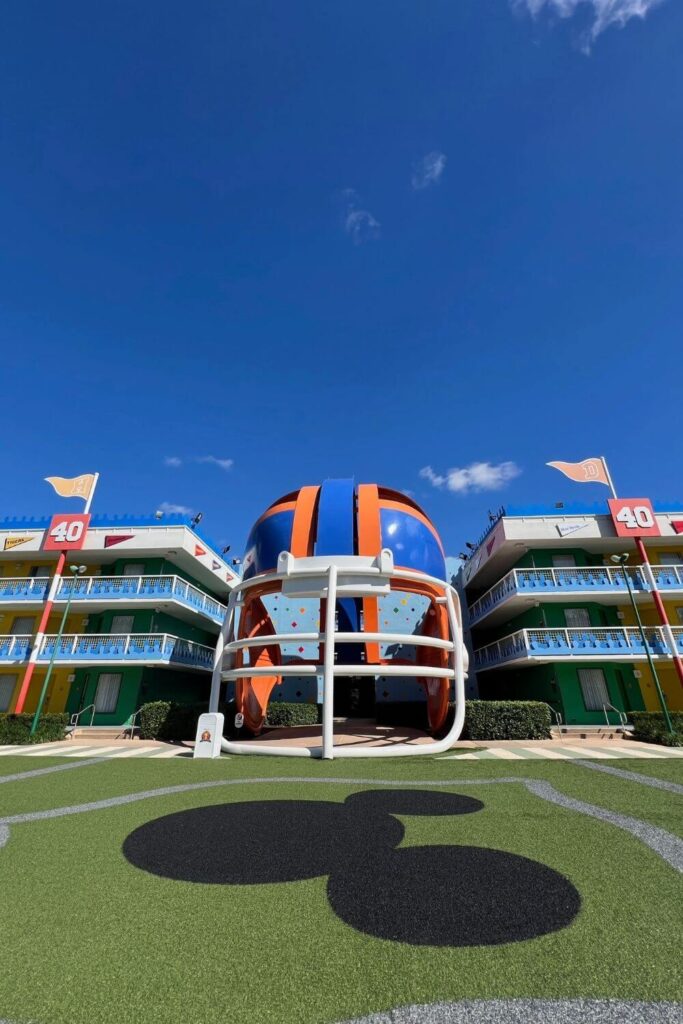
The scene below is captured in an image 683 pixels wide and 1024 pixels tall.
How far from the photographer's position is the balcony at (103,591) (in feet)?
75.0

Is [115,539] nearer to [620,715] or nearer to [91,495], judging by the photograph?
[91,495]

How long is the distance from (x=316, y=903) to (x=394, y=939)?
87 centimetres

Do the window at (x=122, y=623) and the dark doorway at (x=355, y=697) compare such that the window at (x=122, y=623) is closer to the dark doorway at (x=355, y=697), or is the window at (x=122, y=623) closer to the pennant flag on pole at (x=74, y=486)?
the pennant flag on pole at (x=74, y=486)

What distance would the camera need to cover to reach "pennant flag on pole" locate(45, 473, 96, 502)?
82.5 ft

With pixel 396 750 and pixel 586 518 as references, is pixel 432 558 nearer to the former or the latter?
pixel 396 750

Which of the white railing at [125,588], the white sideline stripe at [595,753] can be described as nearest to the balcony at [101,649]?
the white railing at [125,588]

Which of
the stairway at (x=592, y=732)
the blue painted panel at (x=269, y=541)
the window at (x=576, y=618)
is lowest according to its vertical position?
the stairway at (x=592, y=732)

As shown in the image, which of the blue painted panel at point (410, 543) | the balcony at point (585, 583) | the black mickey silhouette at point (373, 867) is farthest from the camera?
the balcony at point (585, 583)

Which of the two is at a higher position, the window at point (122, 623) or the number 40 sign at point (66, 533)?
the number 40 sign at point (66, 533)

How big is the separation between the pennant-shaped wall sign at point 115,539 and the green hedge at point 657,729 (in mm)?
25550

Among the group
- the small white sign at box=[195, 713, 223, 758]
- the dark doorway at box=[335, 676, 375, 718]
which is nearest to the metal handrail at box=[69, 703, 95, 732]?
the small white sign at box=[195, 713, 223, 758]

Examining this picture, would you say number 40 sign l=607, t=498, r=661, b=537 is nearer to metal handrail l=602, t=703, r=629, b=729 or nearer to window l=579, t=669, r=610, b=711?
window l=579, t=669, r=610, b=711

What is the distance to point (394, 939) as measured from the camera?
3.19 meters

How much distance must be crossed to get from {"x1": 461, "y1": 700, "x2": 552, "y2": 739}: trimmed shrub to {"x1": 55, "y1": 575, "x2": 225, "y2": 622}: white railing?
15.6 m
